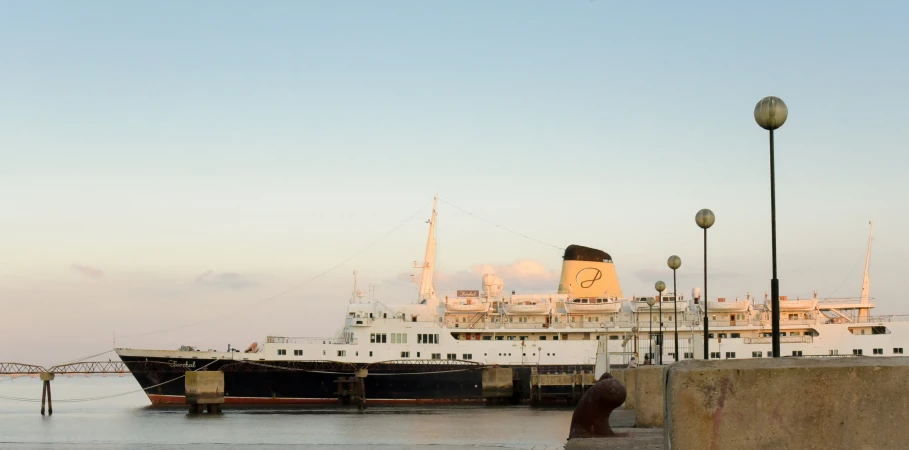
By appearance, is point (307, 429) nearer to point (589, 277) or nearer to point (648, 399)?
point (648, 399)

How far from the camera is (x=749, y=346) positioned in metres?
50.8

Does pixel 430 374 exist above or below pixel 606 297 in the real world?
below

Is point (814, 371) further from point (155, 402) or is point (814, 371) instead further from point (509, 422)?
point (155, 402)

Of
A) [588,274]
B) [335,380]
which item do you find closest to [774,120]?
[335,380]

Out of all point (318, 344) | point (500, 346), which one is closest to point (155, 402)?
point (318, 344)

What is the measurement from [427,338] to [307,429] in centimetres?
1842

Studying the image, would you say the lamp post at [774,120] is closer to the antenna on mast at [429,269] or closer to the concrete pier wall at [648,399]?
the concrete pier wall at [648,399]

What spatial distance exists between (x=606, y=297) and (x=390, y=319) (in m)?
12.8

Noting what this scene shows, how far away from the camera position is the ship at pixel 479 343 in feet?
164

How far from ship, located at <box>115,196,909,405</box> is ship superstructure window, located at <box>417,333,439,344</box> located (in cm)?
6

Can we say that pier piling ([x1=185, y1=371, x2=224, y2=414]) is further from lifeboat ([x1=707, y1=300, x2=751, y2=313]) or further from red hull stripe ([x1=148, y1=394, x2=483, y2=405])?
lifeboat ([x1=707, y1=300, x2=751, y2=313])

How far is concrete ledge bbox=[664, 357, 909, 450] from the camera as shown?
5.59m

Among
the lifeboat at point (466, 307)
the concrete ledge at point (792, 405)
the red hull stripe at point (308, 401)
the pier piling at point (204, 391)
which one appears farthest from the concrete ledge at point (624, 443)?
the lifeboat at point (466, 307)

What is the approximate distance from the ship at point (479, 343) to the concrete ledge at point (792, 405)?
1624 inches
